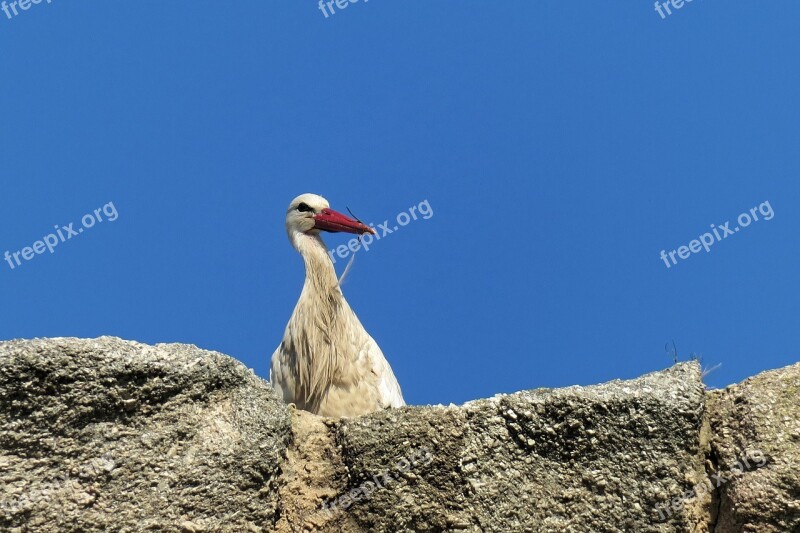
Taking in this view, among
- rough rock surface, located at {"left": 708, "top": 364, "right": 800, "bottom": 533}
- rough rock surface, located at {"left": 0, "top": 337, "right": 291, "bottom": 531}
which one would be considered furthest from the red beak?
rough rock surface, located at {"left": 708, "top": 364, "right": 800, "bottom": 533}

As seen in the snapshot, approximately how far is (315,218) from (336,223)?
20 centimetres

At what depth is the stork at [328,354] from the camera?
559 cm

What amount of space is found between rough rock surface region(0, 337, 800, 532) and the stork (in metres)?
1.63

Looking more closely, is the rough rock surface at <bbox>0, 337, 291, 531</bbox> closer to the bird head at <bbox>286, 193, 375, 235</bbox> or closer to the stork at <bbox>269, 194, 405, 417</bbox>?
the stork at <bbox>269, 194, 405, 417</bbox>

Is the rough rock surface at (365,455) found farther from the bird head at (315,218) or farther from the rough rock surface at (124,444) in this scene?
the bird head at (315,218)

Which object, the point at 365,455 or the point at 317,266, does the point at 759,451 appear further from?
the point at 317,266

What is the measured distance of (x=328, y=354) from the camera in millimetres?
5746

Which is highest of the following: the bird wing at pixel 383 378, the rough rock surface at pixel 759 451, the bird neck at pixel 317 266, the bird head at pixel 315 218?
the bird head at pixel 315 218

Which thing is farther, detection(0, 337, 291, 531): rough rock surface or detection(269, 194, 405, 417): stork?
detection(269, 194, 405, 417): stork

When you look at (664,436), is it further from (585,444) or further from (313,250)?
(313,250)

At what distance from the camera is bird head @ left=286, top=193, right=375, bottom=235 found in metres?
6.71

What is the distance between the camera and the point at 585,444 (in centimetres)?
354

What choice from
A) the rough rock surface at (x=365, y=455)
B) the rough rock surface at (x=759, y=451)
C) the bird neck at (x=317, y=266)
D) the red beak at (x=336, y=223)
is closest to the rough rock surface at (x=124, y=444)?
the rough rock surface at (x=365, y=455)

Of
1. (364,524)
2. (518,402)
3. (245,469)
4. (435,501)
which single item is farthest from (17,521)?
(518,402)
